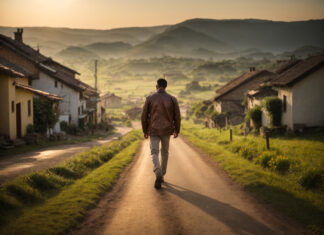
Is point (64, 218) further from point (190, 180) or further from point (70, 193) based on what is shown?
point (190, 180)

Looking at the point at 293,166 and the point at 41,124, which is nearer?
the point at 293,166

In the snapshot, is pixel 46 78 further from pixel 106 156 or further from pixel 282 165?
pixel 282 165

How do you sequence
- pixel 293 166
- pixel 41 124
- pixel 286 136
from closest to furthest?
1. pixel 293 166
2. pixel 286 136
3. pixel 41 124

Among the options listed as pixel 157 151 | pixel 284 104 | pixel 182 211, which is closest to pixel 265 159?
pixel 157 151

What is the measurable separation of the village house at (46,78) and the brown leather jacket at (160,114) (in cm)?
2719

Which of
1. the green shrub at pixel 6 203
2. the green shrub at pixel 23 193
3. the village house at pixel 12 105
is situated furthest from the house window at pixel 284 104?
the green shrub at pixel 6 203

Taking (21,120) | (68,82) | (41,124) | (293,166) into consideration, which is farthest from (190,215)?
(68,82)

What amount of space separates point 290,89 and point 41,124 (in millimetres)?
20978

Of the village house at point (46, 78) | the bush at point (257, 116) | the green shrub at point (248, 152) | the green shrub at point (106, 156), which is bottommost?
the green shrub at point (106, 156)

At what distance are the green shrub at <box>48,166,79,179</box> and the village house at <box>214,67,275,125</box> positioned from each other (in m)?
37.1

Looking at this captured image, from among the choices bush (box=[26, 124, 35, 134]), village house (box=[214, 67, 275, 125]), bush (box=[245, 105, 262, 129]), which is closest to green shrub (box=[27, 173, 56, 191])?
bush (box=[26, 124, 35, 134])

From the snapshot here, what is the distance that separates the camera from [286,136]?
78.2 feet

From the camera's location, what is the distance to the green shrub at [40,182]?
8125mm

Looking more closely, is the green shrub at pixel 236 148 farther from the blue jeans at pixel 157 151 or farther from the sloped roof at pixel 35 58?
the sloped roof at pixel 35 58
